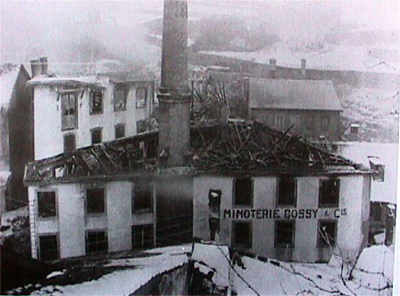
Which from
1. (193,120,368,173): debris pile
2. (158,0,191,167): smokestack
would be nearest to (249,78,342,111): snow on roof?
(193,120,368,173): debris pile

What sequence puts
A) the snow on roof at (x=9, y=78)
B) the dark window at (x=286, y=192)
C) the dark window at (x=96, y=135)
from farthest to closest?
the dark window at (x=286, y=192)
the dark window at (x=96, y=135)
the snow on roof at (x=9, y=78)

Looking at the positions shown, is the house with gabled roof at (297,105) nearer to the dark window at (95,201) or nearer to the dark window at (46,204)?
the dark window at (95,201)

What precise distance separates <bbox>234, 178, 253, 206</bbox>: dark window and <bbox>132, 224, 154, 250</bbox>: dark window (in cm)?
42

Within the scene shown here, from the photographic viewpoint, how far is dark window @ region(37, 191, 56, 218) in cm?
264

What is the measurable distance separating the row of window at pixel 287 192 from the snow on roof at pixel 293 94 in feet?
1.13

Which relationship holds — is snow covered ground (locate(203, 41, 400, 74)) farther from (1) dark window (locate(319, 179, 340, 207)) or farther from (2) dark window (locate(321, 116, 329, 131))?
(1) dark window (locate(319, 179, 340, 207))

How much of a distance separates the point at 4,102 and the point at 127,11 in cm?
67

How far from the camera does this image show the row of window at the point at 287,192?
274 cm

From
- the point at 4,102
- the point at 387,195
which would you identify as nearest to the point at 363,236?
the point at 387,195

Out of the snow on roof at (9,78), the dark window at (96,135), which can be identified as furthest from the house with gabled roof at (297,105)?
the snow on roof at (9,78)

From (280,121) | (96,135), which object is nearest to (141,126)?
(96,135)

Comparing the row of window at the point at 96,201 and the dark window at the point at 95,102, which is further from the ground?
the dark window at the point at 95,102

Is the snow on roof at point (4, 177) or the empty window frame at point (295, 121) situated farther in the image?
the empty window frame at point (295, 121)

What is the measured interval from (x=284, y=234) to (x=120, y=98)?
100 cm
